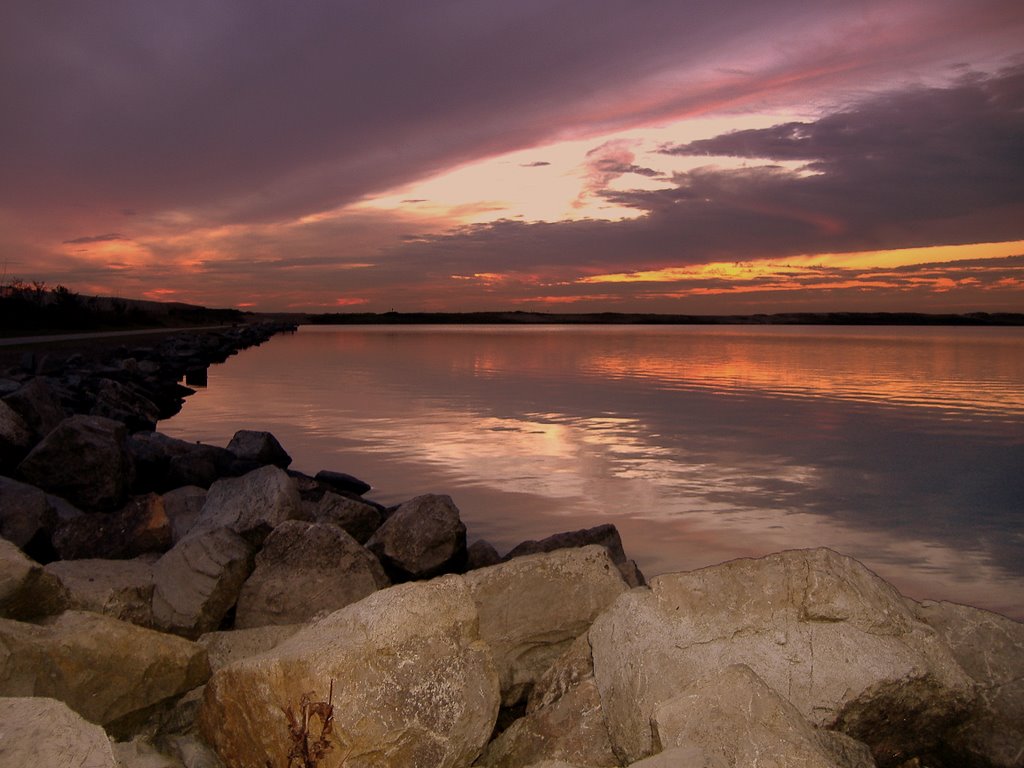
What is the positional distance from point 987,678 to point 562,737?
80.4 inches

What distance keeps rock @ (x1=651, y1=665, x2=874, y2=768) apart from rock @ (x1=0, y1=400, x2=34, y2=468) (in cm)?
898

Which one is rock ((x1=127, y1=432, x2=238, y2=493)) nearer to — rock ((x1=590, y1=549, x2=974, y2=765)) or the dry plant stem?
the dry plant stem

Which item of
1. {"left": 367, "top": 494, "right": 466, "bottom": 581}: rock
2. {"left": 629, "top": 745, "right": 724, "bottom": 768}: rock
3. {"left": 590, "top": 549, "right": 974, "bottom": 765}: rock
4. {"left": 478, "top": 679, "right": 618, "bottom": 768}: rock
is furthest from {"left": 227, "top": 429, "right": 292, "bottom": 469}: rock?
{"left": 629, "top": 745, "right": 724, "bottom": 768}: rock

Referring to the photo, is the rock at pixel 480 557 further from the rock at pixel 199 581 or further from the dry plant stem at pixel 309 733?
the dry plant stem at pixel 309 733

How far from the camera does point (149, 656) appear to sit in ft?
12.1

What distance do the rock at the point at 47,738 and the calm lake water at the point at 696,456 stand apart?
6.43 meters

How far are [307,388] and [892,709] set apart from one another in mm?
25096

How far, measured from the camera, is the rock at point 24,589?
3645 millimetres

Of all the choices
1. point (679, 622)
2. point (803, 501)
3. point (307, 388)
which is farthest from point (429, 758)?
point (307, 388)

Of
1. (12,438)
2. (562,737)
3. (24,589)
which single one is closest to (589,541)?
(562,737)

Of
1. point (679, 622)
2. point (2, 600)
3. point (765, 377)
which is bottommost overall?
point (765, 377)

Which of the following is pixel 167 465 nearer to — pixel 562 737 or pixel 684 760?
pixel 562 737

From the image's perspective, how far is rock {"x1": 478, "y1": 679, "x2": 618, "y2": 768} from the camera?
350 cm

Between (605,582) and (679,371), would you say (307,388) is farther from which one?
(605,582)
